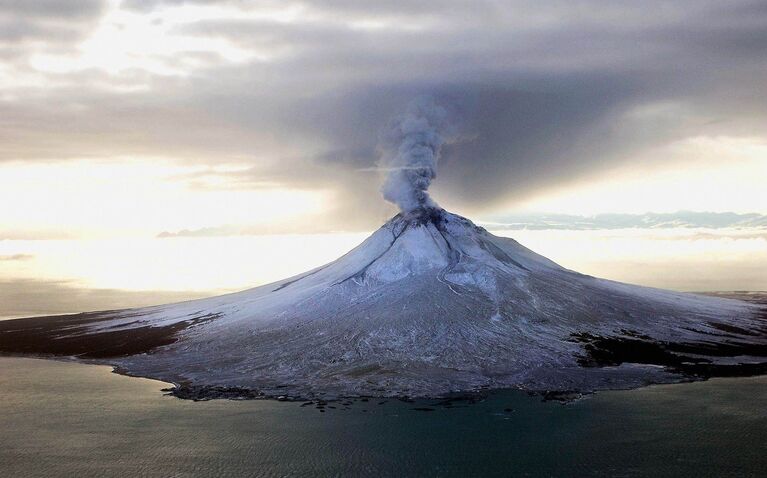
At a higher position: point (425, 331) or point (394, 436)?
point (425, 331)

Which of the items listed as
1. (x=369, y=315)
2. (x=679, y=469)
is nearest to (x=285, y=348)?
(x=369, y=315)

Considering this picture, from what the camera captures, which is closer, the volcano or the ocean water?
the ocean water

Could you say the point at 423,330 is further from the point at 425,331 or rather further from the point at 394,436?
the point at 394,436

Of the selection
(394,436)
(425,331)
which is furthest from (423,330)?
(394,436)

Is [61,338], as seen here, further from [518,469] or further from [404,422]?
[518,469]

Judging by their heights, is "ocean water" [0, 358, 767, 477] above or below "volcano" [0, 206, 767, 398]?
below
